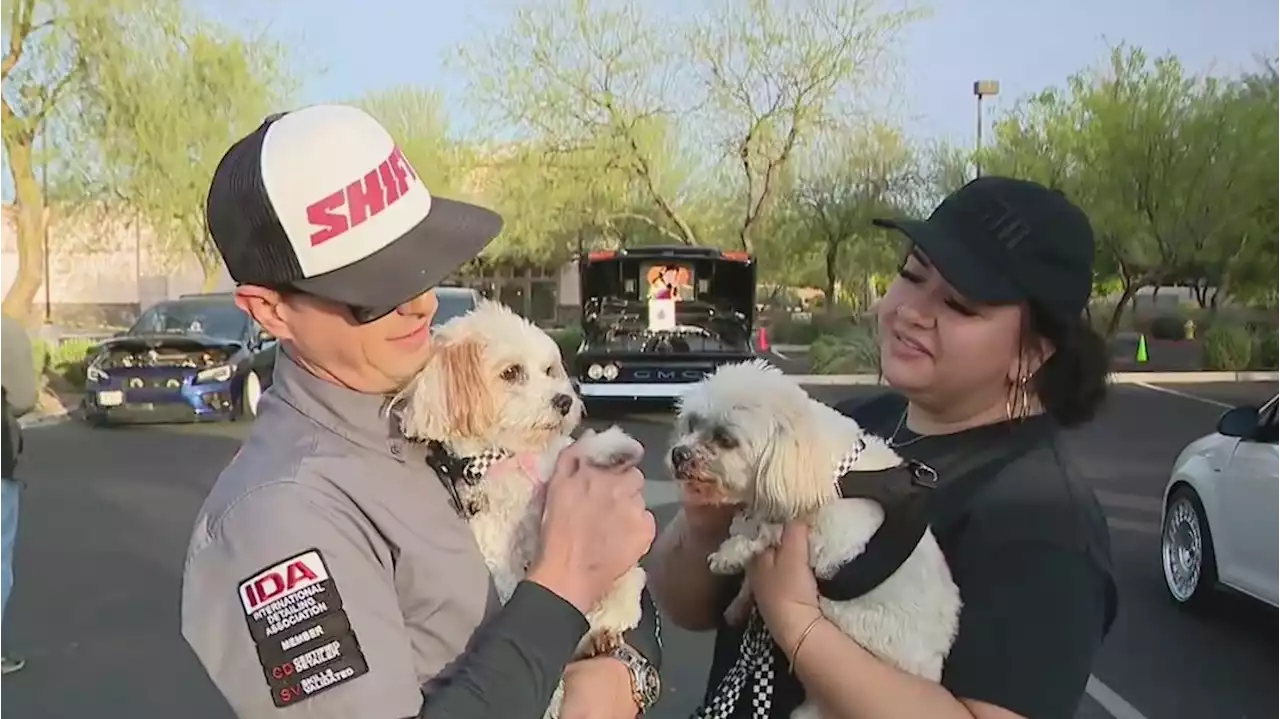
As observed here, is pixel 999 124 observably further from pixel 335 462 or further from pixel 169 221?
pixel 335 462

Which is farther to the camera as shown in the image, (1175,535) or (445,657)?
(1175,535)

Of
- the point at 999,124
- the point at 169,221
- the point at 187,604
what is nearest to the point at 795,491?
the point at 187,604

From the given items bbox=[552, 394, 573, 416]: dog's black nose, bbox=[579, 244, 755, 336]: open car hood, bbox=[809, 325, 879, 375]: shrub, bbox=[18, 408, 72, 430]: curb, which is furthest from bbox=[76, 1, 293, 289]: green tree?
bbox=[552, 394, 573, 416]: dog's black nose

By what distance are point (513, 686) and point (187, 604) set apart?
0.40 metres

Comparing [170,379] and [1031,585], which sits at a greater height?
[1031,585]

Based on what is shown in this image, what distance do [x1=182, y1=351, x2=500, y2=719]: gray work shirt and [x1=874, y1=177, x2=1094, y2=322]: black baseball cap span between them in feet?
3.35

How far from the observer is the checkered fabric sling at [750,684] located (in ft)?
6.93

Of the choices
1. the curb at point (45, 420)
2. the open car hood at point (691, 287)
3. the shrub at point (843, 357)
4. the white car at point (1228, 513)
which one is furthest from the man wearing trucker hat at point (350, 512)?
the shrub at point (843, 357)

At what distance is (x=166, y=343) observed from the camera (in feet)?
52.5

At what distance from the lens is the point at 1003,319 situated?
2092 millimetres

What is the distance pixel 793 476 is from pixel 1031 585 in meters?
0.63

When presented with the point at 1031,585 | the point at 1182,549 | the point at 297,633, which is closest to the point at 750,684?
the point at 1031,585

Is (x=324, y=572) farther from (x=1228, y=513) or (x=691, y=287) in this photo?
(x=691, y=287)

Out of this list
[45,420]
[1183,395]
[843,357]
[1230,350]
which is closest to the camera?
[45,420]
